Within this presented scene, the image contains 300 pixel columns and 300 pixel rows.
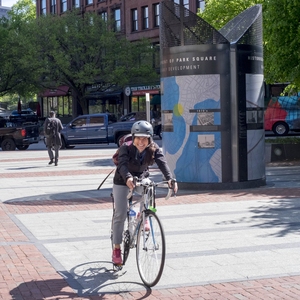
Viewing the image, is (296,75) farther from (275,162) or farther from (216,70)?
(216,70)

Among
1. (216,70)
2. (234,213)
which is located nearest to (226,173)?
(216,70)

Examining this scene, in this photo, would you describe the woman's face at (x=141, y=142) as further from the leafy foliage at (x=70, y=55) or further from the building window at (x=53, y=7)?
the building window at (x=53, y=7)

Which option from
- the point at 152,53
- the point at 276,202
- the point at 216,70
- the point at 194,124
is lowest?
the point at 276,202

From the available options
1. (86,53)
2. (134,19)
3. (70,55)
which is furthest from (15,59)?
(134,19)

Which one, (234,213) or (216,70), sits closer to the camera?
(234,213)

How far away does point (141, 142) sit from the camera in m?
7.03

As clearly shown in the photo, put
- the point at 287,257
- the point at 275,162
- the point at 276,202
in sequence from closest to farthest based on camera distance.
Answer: the point at 287,257, the point at 276,202, the point at 275,162

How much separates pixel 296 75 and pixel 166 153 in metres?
6.52

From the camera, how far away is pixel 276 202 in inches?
512

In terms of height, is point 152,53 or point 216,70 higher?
point 152,53

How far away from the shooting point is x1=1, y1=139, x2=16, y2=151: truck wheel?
3378cm

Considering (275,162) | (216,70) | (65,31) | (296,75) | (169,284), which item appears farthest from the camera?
(65,31)

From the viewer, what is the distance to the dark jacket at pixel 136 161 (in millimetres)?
7035

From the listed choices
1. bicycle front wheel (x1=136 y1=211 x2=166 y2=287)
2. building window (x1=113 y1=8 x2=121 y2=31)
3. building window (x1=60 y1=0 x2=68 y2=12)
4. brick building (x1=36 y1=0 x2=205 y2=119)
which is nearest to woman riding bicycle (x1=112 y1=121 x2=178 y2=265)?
bicycle front wheel (x1=136 y1=211 x2=166 y2=287)
